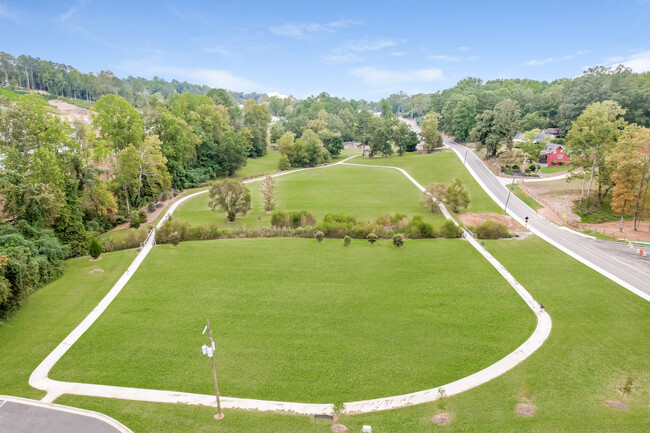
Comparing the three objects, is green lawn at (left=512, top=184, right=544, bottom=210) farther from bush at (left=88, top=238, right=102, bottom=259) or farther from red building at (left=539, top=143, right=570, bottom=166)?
bush at (left=88, top=238, right=102, bottom=259)

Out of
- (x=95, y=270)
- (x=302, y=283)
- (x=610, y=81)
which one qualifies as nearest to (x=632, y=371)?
(x=302, y=283)

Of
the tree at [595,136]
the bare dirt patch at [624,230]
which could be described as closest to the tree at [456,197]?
the bare dirt patch at [624,230]

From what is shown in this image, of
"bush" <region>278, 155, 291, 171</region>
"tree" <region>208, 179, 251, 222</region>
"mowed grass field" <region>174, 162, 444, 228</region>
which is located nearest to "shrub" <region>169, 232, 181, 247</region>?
"mowed grass field" <region>174, 162, 444, 228</region>

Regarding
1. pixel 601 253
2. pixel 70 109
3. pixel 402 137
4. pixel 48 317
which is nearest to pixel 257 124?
pixel 402 137

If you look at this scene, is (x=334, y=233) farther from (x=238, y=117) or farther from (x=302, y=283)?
(x=238, y=117)

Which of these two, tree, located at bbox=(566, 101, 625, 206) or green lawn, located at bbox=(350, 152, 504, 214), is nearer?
tree, located at bbox=(566, 101, 625, 206)
